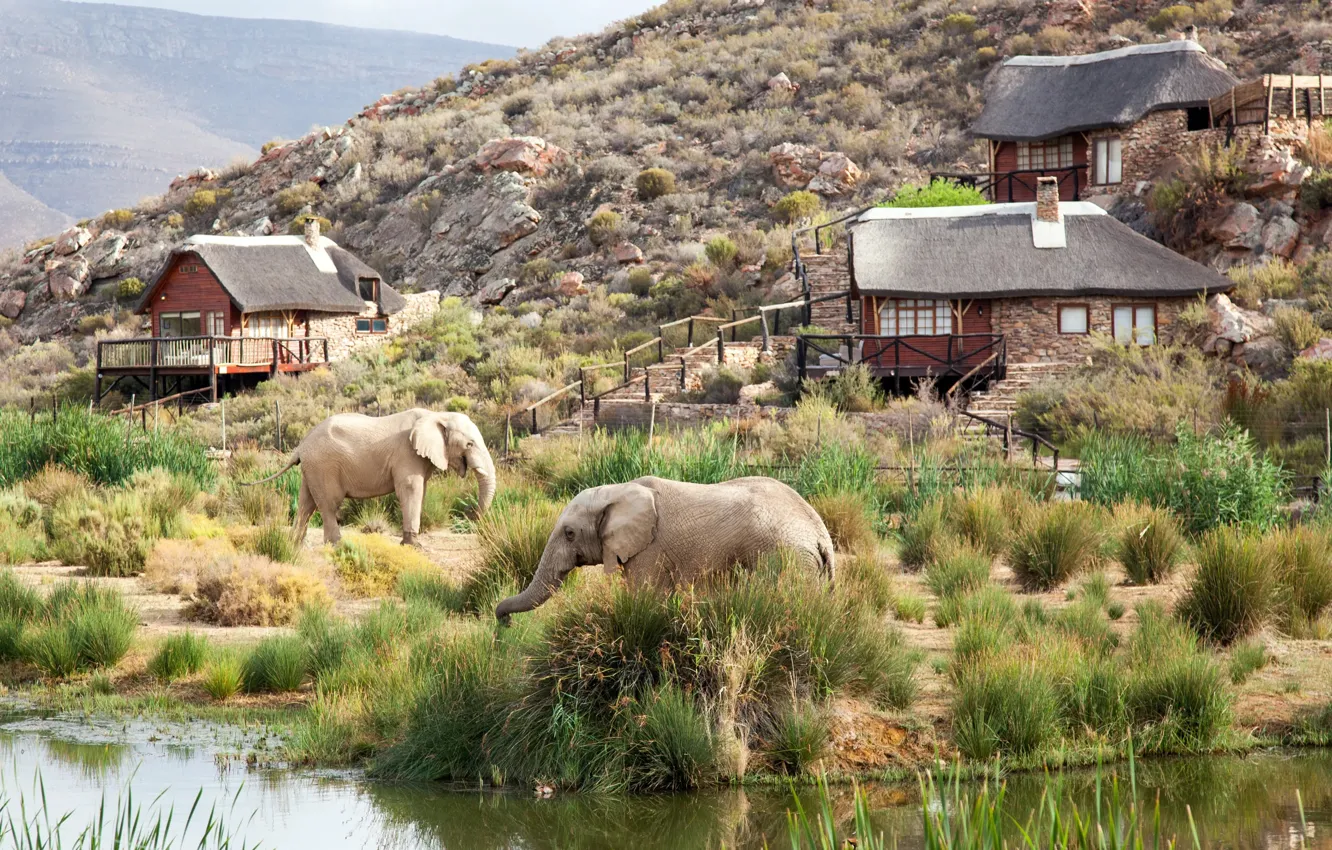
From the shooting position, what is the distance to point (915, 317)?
37.8m

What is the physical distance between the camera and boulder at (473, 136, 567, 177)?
61.6 metres

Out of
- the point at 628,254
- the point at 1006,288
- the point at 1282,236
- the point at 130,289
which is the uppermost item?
the point at 628,254

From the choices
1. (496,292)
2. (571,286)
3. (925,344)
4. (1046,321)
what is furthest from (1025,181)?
(496,292)

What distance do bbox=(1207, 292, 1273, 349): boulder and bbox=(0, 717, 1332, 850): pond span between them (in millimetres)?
24886

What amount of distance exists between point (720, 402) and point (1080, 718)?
2616cm

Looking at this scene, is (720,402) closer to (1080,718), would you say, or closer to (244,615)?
(244,615)

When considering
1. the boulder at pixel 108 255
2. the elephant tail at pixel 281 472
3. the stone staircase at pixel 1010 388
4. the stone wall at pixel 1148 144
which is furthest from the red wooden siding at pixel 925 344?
the boulder at pixel 108 255

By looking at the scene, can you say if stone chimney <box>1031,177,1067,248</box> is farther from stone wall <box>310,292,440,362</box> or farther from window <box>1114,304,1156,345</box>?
stone wall <box>310,292,440,362</box>

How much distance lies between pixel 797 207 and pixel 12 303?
33279mm

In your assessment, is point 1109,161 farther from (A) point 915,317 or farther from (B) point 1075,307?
(A) point 915,317

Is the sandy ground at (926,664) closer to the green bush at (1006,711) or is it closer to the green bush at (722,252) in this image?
the green bush at (1006,711)

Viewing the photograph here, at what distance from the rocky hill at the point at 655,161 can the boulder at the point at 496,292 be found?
0.31ft

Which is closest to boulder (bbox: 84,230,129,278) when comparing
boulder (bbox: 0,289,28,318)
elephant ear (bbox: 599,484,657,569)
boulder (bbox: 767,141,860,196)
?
boulder (bbox: 0,289,28,318)

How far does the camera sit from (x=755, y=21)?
258 feet
